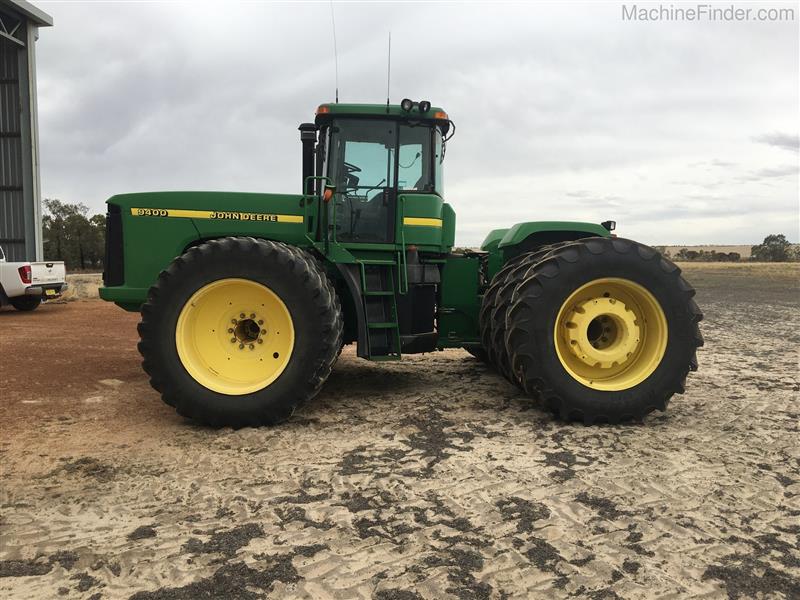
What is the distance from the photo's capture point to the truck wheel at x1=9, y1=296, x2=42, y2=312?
45.1ft

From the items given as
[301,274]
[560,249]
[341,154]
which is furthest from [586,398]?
[341,154]

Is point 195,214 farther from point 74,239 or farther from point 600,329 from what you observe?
point 74,239

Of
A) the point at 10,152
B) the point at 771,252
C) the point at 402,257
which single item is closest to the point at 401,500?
the point at 402,257

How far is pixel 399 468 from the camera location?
362cm

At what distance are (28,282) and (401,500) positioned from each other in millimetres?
13460

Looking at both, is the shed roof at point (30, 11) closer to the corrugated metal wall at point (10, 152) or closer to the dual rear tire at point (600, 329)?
the corrugated metal wall at point (10, 152)

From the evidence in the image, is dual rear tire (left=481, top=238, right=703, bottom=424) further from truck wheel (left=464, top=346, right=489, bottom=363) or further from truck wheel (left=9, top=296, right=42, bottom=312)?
truck wheel (left=9, top=296, right=42, bottom=312)

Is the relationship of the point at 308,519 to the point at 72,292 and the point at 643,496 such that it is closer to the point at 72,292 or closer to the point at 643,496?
the point at 643,496

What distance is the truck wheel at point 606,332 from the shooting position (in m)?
4.56

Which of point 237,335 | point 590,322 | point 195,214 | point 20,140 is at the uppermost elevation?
point 20,140

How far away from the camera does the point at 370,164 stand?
533 centimetres

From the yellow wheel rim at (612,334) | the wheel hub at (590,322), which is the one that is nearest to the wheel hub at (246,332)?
the yellow wheel rim at (612,334)

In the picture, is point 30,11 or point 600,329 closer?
point 600,329

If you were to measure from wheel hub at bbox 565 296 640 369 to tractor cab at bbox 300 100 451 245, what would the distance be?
1708 mm
